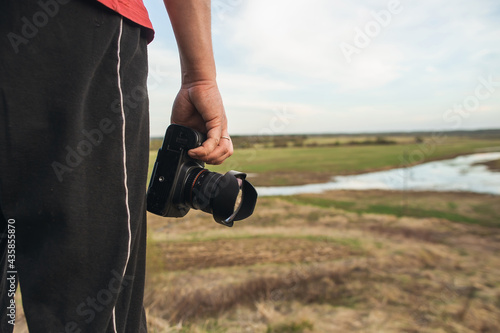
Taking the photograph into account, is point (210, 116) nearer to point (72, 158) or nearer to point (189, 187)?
point (189, 187)

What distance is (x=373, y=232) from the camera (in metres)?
10.3

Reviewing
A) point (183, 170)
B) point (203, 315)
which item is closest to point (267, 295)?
point (203, 315)

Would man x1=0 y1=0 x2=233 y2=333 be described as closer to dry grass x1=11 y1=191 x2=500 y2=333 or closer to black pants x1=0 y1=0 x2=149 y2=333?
black pants x1=0 y1=0 x2=149 y2=333

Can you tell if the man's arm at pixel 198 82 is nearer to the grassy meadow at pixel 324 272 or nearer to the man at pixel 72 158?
the man at pixel 72 158

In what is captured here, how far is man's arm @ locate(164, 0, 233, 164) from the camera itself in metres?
0.85

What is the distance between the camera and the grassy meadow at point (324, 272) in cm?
359

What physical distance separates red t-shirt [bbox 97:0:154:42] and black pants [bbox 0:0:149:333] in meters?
0.02

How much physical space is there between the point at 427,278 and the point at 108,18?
654 cm

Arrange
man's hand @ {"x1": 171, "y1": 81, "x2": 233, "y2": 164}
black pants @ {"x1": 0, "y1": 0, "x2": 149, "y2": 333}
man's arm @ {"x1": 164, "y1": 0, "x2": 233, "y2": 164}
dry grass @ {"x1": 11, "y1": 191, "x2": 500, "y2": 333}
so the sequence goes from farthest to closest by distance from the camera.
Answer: dry grass @ {"x1": 11, "y1": 191, "x2": 500, "y2": 333}
man's hand @ {"x1": 171, "y1": 81, "x2": 233, "y2": 164}
man's arm @ {"x1": 164, "y1": 0, "x2": 233, "y2": 164}
black pants @ {"x1": 0, "y1": 0, "x2": 149, "y2": 333}

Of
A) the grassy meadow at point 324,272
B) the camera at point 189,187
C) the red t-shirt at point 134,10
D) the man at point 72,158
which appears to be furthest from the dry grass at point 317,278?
the red t-shirt at point 134,10

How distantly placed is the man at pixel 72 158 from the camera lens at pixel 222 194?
298 mm

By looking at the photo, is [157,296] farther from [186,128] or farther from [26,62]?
[26,62]

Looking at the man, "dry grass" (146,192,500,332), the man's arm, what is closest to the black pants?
the man

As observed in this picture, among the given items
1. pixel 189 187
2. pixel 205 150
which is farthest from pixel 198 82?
pixel 189 187
